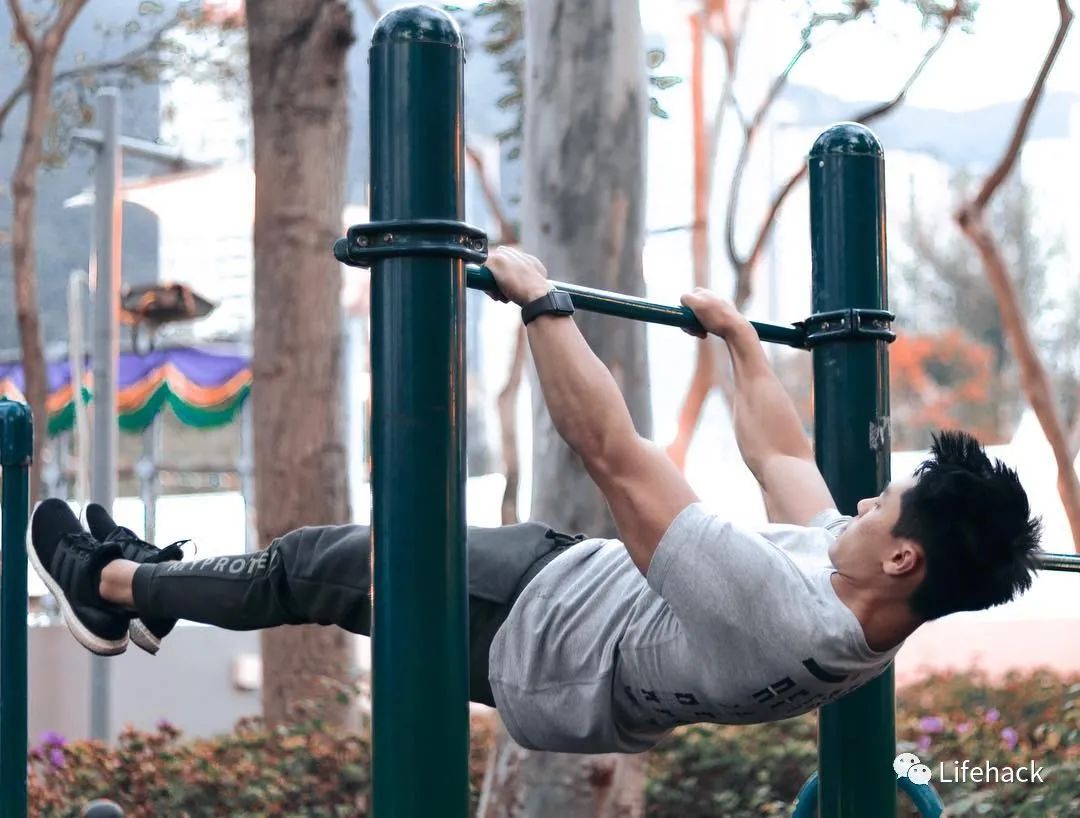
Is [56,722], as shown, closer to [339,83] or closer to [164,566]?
[339,83]

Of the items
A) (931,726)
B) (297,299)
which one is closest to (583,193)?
(297,299)

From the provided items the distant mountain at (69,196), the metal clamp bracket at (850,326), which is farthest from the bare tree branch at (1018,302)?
the distant mountain at (69,196)

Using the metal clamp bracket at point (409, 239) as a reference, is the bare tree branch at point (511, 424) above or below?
above

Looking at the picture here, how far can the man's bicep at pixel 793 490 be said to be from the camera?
2443 millimetres

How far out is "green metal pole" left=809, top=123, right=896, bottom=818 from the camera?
2559 mm

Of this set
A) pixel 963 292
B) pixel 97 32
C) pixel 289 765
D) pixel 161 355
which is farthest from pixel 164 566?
pixel 963 292

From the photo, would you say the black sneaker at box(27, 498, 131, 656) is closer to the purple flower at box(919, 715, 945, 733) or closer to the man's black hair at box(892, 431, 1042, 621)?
the man's black hair at box(892, 431, 1042, 621)

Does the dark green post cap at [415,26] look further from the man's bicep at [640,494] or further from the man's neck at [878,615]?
the man's neck at [878,615]

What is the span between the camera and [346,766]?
503cm

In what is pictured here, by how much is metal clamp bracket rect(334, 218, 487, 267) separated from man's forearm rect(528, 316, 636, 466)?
0.23 m

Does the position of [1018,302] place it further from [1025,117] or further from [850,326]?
[850,326]

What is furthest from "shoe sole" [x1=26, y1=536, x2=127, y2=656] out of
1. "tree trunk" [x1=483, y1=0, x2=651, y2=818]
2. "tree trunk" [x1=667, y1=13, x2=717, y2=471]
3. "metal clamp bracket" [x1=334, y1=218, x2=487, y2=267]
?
"tree trunk" [x1=667, y1=13, x2=717, y2=471]

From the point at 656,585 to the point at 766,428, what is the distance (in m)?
0.65

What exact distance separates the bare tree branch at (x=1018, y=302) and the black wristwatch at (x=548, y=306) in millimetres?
6321
